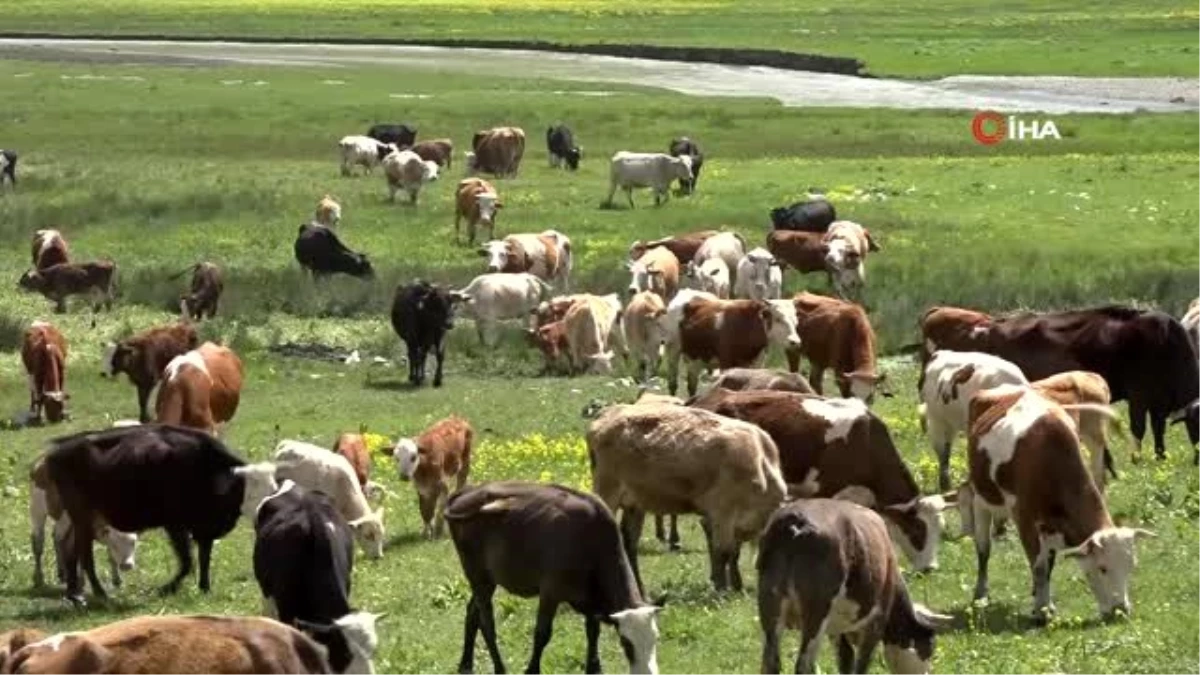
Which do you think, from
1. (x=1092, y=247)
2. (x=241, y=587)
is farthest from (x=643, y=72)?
(x=241, y=587)

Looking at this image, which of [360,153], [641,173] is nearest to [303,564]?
[641,173]

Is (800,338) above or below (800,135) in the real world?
above

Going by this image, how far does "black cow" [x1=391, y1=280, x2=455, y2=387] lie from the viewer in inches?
1277

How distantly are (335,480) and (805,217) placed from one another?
26.6 m

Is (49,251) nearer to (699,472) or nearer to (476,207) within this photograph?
(476,207)

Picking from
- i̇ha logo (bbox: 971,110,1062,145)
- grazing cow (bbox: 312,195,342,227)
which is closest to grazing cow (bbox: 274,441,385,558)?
grazing cow (bbox: 312,195,342,227)

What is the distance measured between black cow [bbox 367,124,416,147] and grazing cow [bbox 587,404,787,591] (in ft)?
150

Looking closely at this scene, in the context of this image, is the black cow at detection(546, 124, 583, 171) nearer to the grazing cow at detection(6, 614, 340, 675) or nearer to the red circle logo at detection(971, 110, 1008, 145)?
the red circle logo at detection(971, 110, 1008, 145)

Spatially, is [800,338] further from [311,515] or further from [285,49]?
[285,49]

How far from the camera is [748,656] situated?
1582 centimetres

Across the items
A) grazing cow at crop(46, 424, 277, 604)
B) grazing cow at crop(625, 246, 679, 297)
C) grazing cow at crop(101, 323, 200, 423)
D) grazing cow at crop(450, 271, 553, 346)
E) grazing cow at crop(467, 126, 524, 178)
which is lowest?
grazing cow at crop(467, 126, 524, 178)

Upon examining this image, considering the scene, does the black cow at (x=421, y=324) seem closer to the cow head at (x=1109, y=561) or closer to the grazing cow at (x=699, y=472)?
the grazing cow at (x=699, y=472)

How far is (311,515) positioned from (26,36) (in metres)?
117

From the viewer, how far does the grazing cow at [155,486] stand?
62.2ft
